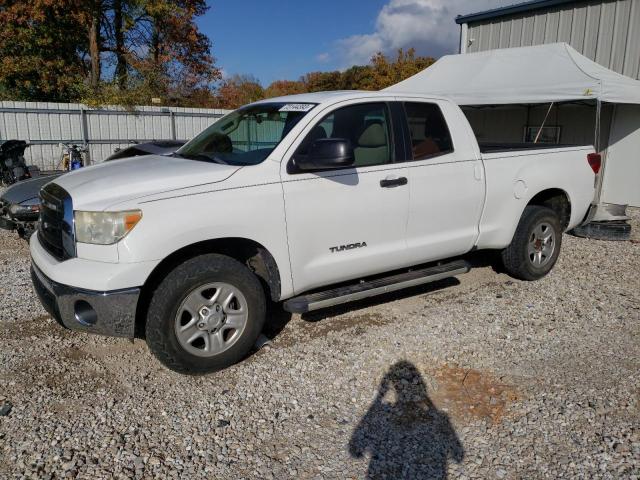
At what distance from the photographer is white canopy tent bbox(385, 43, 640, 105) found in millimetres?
9094

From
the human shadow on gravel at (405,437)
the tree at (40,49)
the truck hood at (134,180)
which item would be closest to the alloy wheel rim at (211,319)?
the truck hood at (134,180)

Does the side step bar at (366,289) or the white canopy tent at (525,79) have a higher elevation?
the white canopy tent at (525,79)

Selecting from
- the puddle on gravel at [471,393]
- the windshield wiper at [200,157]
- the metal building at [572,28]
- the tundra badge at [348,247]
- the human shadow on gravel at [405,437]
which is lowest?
the human shadow on gravel at [405,437]

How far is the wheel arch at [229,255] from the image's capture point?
358 centimetres

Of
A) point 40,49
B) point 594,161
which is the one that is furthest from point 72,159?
point 594,161

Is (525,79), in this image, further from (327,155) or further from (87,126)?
(87,126)

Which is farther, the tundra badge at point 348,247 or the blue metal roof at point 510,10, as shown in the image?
the blue metal roof at point 510,10

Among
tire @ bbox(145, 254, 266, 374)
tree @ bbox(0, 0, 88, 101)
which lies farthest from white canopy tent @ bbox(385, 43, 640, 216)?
tree @ bbox(0, 0, 88, 101)

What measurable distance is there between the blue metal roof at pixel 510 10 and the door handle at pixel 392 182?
946cm

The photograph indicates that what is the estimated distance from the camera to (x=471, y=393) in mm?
3576

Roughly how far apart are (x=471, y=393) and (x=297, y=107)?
250cm

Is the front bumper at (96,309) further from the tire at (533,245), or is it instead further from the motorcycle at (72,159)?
the motorcycle at (72,159)

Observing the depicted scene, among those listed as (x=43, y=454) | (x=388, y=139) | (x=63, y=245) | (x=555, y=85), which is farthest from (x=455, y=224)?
(x=555, y=85)

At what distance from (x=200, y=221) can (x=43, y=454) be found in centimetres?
157
